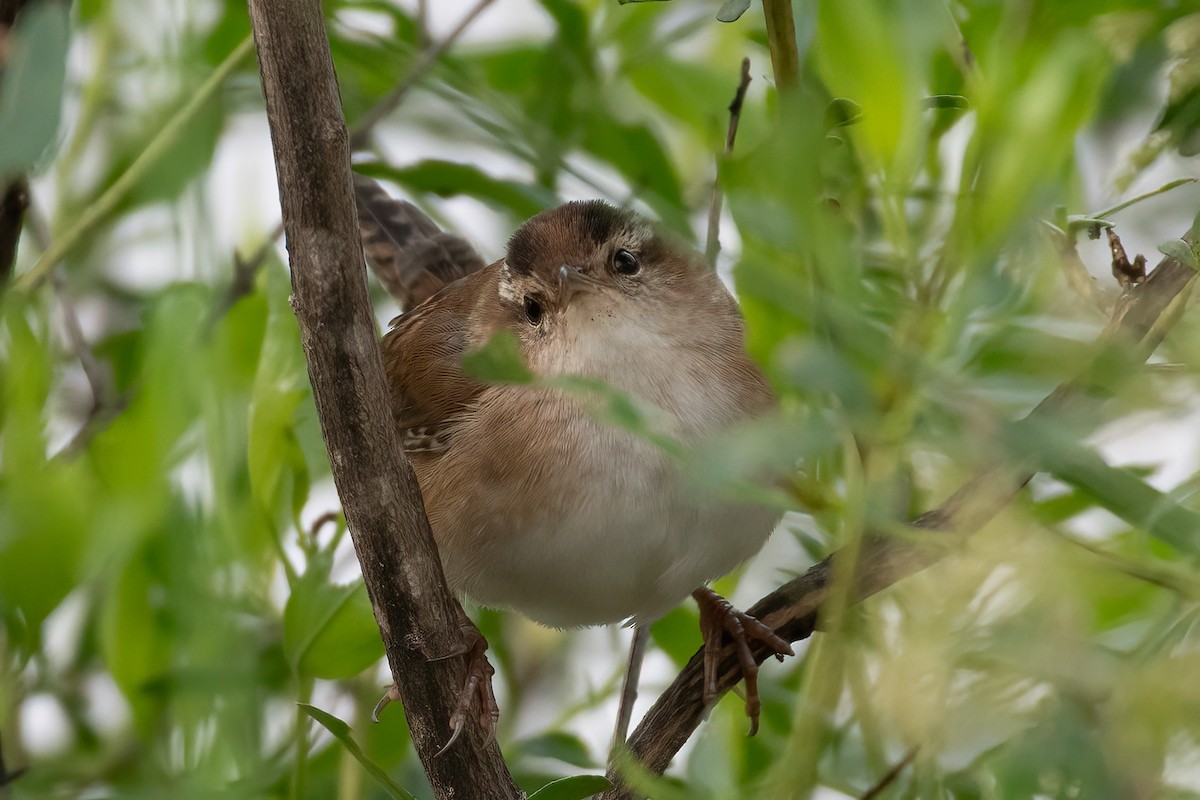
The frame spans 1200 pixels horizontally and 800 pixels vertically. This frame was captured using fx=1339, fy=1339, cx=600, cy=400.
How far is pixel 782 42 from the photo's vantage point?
3.98 ft

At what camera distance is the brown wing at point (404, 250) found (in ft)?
11.2

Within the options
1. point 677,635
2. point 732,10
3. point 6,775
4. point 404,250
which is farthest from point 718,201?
point 404,250

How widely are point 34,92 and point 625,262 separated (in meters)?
1.41

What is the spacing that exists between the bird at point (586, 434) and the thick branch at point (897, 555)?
0.11 metres

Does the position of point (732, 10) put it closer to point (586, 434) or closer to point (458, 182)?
point (458, 182)

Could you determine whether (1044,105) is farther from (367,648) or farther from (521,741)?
(521,741)

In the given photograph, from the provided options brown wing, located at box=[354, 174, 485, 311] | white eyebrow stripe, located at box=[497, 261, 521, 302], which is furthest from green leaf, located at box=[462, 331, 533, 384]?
brown wing, located at box=[354, 174, 485, 311]

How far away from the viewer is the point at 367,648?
1.68m

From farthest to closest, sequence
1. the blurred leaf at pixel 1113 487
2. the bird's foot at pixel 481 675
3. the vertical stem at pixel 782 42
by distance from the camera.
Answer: the bird's foot at pixel 481 675, the vertical stem at pixel 782 42, the blurred leaf at pixel 1113 487

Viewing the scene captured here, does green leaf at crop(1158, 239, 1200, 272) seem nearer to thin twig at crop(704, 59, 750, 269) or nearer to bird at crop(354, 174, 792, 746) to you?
thin twig at crop(704, 59, 750, 269)

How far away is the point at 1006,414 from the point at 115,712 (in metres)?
1.38

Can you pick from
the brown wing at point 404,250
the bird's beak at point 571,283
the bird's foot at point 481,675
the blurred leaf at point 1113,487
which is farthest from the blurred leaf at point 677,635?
the blurred leaf at point 1113,487

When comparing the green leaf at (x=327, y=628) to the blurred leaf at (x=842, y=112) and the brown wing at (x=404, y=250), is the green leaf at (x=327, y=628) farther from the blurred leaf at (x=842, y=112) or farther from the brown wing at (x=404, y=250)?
the brown wing at (x=404, y=250)

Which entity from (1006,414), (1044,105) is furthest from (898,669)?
(1044,105)
